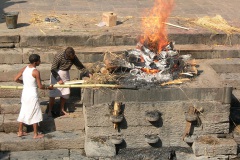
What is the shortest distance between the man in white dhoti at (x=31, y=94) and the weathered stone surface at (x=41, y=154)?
0.54 m

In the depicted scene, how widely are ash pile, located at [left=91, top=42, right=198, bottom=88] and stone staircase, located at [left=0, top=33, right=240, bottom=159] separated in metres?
1.12

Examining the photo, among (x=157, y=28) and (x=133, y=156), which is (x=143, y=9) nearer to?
(x=157, y=28)

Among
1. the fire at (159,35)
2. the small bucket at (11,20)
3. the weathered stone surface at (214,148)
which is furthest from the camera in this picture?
the small bucket at (11,20)

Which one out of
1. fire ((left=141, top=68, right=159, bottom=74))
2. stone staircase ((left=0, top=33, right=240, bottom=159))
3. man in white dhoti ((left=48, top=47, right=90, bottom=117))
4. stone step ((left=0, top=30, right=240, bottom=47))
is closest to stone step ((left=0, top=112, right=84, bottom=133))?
stone staircase ((left=0, top=33, right=240, bottom=159))

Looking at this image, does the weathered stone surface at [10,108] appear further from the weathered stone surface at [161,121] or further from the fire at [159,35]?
the fire at [159,35]

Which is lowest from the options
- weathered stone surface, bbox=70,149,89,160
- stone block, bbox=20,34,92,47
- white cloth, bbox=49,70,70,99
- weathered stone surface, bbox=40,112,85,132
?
weathered stone surface, bbox=70,149,89,160

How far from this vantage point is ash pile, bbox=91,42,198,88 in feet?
32.8

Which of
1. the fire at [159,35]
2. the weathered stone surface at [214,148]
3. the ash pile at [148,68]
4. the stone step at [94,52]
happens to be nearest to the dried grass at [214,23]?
the stone step at [94,52]

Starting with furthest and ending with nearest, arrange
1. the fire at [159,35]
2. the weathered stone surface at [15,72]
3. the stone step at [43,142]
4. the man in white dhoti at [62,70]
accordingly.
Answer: the weathered stone surface at [15,72] → the fire at [159,35] → the man in white dhoti at [62,70] → the stone step at [43,142]

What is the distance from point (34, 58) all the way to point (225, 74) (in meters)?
4.76

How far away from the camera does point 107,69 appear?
33.7ft

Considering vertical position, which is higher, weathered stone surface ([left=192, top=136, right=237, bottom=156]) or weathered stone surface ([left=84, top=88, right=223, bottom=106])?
weathered stone surface ([left=84, top=88, right=223, bottom=106])

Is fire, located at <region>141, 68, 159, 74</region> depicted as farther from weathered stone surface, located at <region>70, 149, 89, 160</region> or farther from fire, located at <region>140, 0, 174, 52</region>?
weathered stone surface, located at <region>70, 149, 89, 160</region>

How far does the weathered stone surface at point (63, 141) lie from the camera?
9.96 metres
